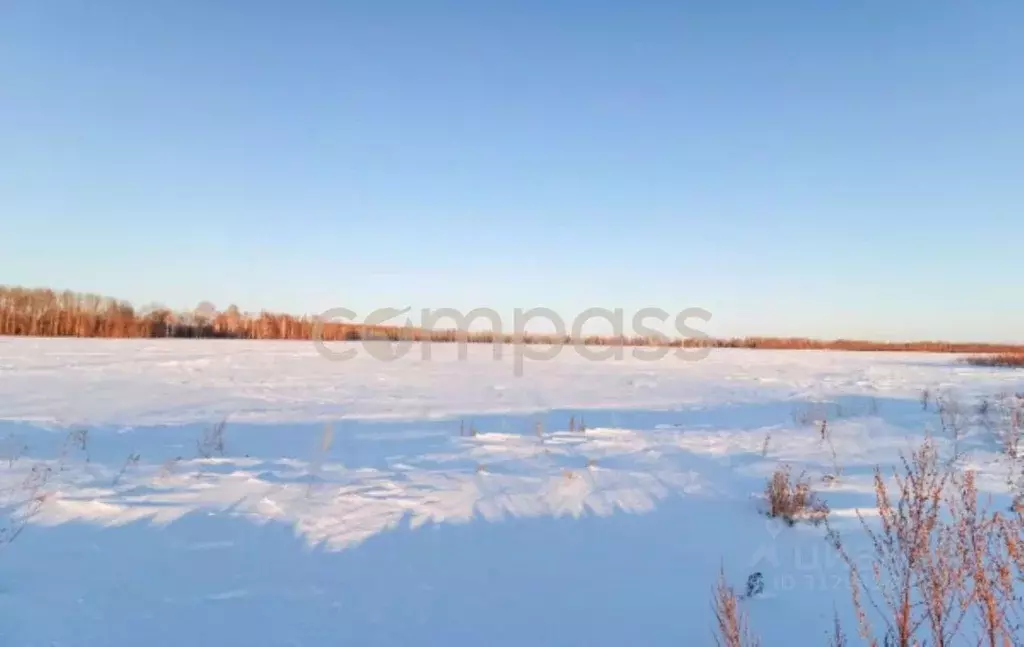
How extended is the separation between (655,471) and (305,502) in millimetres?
3173

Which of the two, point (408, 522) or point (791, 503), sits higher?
point (791, 503)

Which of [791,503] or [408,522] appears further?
[791,503]

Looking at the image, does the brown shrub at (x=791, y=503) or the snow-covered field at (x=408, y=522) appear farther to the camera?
the brown shrub at (x=791, y=503)

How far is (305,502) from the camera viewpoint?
13.9 feet

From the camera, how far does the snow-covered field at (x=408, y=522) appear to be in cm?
279

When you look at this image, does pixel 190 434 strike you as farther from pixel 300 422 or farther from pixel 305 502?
pixel 305 502

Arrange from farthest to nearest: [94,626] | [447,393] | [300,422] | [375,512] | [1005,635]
→ [447,393] < [300,422] < [375,512] < [94,626] < [1005,635]

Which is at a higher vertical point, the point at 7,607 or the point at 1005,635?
the point at 1005,635

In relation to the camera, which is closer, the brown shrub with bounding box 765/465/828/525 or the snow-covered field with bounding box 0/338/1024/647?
the snow-covered field with bounding box 0/338/1024/647

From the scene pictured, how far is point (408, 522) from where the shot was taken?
396cm

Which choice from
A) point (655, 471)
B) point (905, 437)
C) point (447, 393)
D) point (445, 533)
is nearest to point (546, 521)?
point (445, 533)

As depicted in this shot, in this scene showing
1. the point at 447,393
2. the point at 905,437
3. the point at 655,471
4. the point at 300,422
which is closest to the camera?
the point at 655,471

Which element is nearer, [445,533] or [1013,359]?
[445,533]

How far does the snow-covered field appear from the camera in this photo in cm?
279
